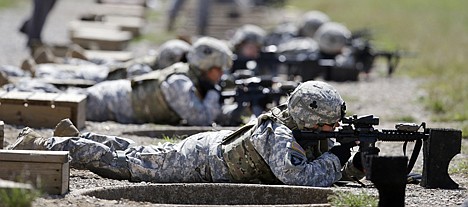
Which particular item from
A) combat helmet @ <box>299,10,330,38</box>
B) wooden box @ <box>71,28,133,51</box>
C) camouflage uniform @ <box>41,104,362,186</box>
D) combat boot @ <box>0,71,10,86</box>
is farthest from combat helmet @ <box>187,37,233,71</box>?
combat helmet @ <box>299,10,330,38</box>

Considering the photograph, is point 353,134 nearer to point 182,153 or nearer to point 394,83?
point 182,153

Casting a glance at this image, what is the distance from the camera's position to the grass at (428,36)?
833 inches

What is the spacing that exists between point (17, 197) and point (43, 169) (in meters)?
1.54

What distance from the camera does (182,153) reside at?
10.4 m

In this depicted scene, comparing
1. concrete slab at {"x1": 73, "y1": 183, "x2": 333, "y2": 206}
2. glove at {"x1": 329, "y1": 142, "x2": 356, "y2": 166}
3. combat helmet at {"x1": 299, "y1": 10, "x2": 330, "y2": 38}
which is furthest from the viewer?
combat helmet at {"x1": 299, "y1": 10, "x2": 330, "y2": 38}

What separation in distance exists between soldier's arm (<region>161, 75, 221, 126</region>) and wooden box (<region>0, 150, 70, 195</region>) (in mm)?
5409

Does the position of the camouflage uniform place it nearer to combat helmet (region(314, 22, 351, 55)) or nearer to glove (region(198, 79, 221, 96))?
glove (region(198, 79, 221, 96))

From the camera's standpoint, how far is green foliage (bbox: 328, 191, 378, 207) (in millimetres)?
8812

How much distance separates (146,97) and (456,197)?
5.74 metres

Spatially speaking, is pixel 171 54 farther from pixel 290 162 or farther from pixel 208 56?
pixel 290 162

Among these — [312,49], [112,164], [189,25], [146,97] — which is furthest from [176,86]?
[189,25]

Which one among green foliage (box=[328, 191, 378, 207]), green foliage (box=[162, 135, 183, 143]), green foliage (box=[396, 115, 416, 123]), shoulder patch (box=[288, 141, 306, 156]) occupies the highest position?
shoulder patch (box=[288, 141, 306, 156])

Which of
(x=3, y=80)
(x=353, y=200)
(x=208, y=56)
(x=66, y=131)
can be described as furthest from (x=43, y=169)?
(x=3, y=80)

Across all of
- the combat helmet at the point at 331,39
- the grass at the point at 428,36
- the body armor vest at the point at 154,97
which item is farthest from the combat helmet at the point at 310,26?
the body armor vest at the point at 154,97
